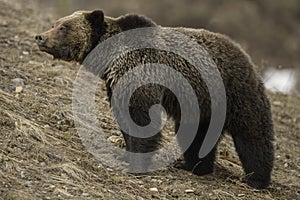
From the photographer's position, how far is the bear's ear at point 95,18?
25.3ft

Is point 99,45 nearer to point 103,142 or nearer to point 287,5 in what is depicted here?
point 103,142

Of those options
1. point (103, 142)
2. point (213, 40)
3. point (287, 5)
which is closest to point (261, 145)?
point (213, 40)

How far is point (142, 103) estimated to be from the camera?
7.25 m

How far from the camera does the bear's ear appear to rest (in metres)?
7.70

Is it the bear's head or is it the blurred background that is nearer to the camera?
the bear's head

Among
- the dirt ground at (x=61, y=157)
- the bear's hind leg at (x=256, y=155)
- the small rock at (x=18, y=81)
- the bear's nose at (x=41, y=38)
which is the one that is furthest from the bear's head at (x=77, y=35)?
the bear's hind leg at (x=256, y=155)

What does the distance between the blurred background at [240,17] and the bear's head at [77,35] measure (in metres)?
12.4

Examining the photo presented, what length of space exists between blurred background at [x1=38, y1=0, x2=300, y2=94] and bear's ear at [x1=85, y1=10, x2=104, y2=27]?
12422mm

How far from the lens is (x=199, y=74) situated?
298 inches

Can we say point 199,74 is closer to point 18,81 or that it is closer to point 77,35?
point 77,35

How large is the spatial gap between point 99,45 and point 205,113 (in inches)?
61.5

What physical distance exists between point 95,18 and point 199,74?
147cm

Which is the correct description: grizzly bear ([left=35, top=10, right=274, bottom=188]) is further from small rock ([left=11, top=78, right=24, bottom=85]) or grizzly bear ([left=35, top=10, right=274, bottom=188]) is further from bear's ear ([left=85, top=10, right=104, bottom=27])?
small rock ([left=11, top=78, right=24, bottom=85])

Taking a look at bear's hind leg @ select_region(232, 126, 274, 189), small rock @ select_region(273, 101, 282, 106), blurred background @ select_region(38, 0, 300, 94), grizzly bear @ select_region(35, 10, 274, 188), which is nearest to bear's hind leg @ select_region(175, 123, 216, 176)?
grizzly bear @ select_region(35, 10, 274, 188)
